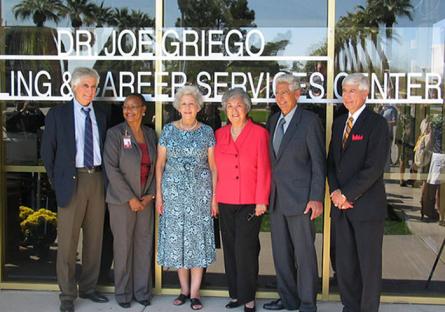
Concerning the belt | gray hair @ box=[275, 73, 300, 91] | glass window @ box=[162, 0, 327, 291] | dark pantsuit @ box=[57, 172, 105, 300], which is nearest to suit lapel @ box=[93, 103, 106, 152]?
the belt

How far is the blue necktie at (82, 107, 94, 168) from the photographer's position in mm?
4570

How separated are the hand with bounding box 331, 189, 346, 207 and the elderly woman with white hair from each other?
3.09ft

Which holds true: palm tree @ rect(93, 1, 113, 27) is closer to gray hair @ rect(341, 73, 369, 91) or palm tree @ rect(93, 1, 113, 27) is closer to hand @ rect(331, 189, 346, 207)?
gray hair @ rect(341, 73, 369, 91)

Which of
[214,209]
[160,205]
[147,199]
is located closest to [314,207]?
[214,209]

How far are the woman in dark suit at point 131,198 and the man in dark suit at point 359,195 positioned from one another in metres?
1.47

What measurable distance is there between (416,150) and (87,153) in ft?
9.05

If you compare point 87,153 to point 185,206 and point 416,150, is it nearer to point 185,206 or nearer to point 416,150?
point 185,206

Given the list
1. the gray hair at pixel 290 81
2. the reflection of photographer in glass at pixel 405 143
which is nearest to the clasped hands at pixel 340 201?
the gray hair at pixel 290 81

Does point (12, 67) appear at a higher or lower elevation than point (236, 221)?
higher

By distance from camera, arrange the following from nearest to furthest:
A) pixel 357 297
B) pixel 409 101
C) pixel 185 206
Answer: pixel 357 297
pixel 185 206
pixel 409 101

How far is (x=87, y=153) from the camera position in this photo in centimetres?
458

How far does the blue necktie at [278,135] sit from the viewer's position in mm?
4438

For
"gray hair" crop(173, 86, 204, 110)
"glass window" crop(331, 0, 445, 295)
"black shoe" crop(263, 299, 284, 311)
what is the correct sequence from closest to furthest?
"gray hair" crop(173, 86, 204, 110), "black shoe" crop(263, 299, 284, 311), "glass window" crop(331, 0, 445, 295)

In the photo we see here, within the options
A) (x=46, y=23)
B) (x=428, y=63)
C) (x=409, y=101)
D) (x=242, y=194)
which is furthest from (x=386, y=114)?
(x=46, y=23)
